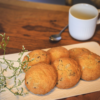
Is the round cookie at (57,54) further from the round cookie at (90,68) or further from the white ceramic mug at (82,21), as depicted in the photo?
the white ceramic mug at (82,21)

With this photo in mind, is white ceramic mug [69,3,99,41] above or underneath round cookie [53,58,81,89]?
above

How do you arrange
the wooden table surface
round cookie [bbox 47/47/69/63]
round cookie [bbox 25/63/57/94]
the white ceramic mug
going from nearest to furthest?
round cookie [bbox 25/63/57/94] < round cookie [bbox 47/47/69/63] < the white ceramic mug < the wooden table surface

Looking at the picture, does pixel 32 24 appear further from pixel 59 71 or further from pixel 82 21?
pixel 59 71

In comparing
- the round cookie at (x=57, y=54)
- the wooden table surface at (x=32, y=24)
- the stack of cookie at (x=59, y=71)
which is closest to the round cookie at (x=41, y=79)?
the stack of cookie at (x=59, y=71)

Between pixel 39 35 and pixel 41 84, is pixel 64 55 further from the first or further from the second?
pixel 39 35

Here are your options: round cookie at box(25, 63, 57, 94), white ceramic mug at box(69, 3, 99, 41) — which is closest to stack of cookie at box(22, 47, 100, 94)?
round cookie at box(25, 63, 57, 94)

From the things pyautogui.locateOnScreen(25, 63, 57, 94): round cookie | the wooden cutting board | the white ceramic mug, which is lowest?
the wooden cutting board

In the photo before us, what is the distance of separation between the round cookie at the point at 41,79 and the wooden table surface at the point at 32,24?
0.33m

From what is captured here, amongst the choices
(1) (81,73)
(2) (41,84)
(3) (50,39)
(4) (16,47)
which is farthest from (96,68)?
(4) (16,47)

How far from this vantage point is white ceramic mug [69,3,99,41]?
0.85m

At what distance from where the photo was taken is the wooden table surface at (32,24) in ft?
3.22

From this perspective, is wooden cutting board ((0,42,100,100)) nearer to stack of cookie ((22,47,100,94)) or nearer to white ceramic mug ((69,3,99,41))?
stack of cookie ((22,47,100,94))

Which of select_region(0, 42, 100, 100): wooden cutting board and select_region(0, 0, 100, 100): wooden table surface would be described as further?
select_region(0, 0, 100, 100): wooden table surface

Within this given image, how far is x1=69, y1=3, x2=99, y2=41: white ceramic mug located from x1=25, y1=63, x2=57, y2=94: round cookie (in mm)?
382
